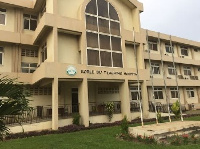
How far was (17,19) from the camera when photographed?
18.9 metres

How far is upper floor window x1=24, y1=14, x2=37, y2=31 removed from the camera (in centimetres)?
1979

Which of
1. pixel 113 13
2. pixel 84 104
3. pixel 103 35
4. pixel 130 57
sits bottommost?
pixel 84 104

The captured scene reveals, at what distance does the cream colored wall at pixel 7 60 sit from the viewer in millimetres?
17800

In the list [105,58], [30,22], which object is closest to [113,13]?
[105,58]

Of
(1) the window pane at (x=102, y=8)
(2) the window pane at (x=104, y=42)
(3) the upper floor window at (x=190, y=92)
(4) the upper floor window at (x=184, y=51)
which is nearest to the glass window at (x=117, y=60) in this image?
(2) the window pane at (x=104, y=42)

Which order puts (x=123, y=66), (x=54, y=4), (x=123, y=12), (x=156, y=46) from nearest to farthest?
(x=54, y=4), (x=123, y=66), (x=123, y=12), (x=156, y=46)

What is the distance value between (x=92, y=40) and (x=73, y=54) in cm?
211

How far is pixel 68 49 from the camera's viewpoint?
1675cm

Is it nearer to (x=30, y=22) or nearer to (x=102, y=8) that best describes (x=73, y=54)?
(x=102, y=8)

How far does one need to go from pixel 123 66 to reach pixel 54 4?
8222 mm

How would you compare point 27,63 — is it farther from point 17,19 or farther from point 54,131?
point 54,131

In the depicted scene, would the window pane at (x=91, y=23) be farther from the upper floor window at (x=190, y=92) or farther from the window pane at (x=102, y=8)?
the upper floor window at (x=190, y=92)

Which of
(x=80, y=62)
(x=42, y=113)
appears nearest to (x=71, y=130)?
(x=42, y=113)

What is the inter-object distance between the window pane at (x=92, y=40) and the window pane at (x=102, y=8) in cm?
256
